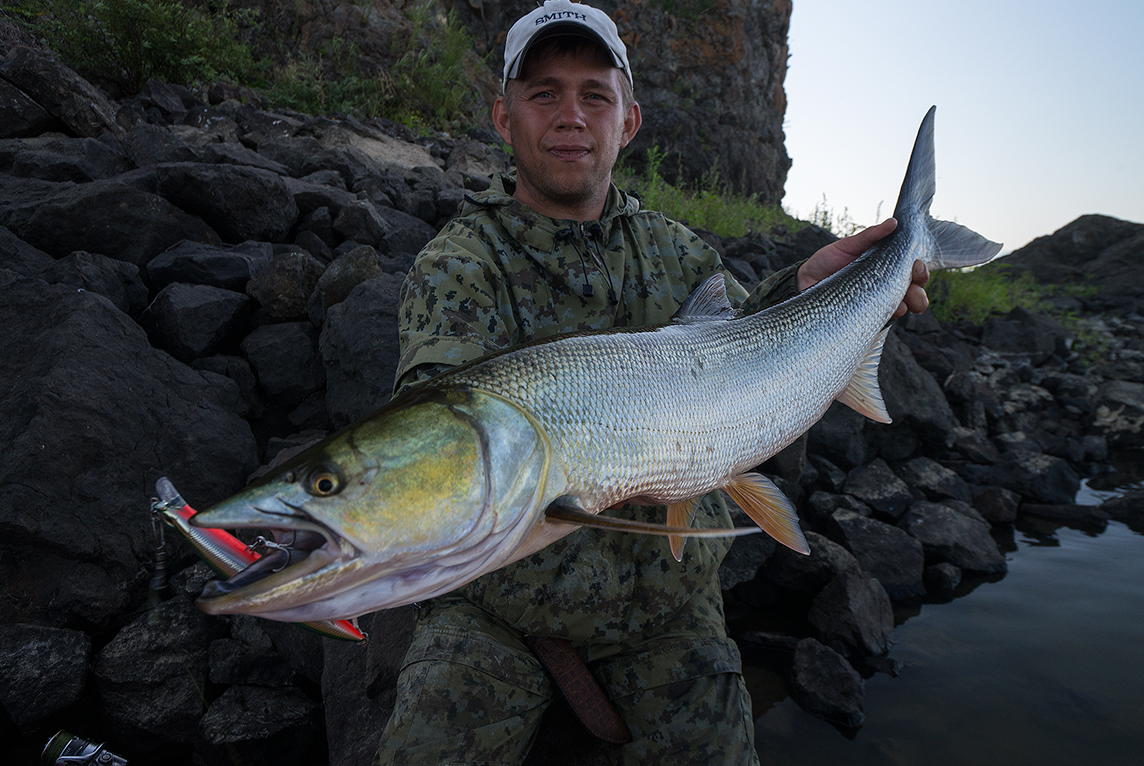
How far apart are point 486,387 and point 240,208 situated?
5.01m

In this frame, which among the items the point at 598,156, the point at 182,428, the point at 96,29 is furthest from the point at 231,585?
the point at 96,29

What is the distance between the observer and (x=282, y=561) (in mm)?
1341

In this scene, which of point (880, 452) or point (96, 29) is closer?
point (880, 452)

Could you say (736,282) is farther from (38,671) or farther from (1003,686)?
(38,671)

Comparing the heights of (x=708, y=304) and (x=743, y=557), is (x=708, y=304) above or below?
above

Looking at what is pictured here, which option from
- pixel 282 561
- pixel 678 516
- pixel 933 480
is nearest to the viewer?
pixel 282 561

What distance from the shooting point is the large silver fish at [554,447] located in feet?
4.43

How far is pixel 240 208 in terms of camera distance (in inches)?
218

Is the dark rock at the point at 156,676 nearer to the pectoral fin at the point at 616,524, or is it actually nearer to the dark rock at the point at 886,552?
the pectoral fin at the point at 616,524

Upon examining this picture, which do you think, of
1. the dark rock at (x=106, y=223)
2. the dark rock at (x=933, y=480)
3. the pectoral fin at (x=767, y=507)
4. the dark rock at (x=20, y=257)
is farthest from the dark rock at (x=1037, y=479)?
the dark rock at (x=20, y=257)

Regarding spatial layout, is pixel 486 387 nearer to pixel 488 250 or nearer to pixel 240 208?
pixel 488 250

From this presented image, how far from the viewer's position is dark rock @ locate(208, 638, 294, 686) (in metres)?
3.10

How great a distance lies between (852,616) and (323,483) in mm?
3874

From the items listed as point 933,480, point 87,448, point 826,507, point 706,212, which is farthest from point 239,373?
point 706,212
